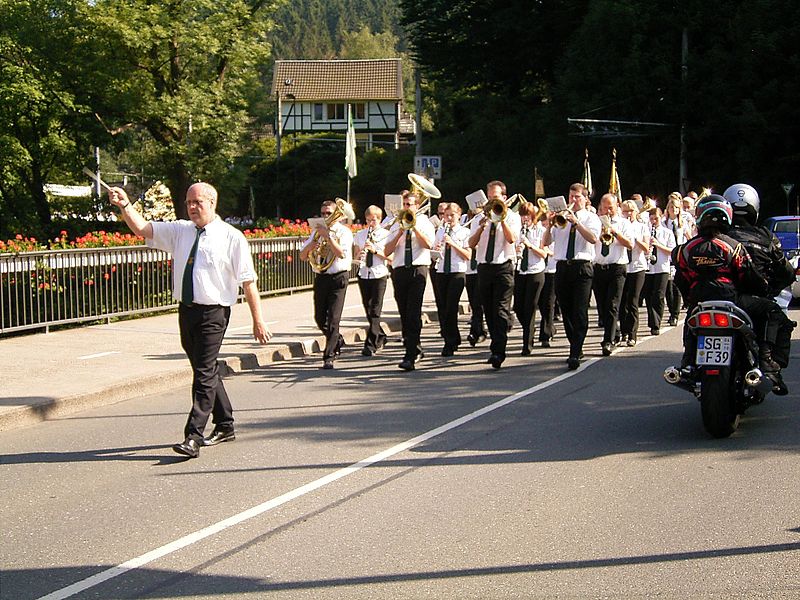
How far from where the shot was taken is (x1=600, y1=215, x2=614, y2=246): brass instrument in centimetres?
A: 1311

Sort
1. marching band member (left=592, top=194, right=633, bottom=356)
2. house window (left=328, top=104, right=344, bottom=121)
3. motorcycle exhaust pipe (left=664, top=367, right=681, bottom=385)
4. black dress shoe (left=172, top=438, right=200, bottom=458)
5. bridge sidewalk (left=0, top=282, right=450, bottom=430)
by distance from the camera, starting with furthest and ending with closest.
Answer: house window (left=328, top=104, right=344, bottom=121), marching band member (left=592, top=194, right=633, bottom=356), bridge sidewalk (left=0, top=282, right=450, bottom=430), motorcycle exhaust pipe (left=664, top=367, right=681, bottom=385), black dress shoe (left=172, top=438, right=200, bottom=458)

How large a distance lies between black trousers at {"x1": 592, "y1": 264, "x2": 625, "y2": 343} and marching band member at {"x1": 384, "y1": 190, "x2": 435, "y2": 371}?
2155mm

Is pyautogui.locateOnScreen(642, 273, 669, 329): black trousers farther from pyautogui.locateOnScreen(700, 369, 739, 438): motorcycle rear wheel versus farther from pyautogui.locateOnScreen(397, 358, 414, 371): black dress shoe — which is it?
pyautogui.locateOnScreen(700, 369, 739, 438): motorcycle rear wheel

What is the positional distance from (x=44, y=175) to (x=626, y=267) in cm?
2204

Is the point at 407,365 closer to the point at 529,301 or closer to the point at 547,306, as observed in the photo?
the point at 529,301

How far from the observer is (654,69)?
43.8 meters

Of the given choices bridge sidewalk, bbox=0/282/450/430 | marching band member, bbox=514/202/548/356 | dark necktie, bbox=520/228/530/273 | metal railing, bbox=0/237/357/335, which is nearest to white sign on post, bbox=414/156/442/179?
bridge sidewalk, bbox=0/282/450/430

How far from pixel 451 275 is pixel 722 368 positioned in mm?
6113

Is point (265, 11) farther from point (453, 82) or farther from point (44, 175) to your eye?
point (453, 82)

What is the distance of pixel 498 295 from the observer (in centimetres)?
1248

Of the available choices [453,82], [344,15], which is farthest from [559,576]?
[344,15]

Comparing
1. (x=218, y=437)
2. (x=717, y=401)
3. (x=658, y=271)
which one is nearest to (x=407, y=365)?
(x=218, y=437)

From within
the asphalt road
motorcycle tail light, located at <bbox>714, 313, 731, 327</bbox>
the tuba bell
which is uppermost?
the tuba bell

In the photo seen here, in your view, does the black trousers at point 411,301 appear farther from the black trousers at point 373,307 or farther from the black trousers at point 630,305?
the black trousers at point 630,305
